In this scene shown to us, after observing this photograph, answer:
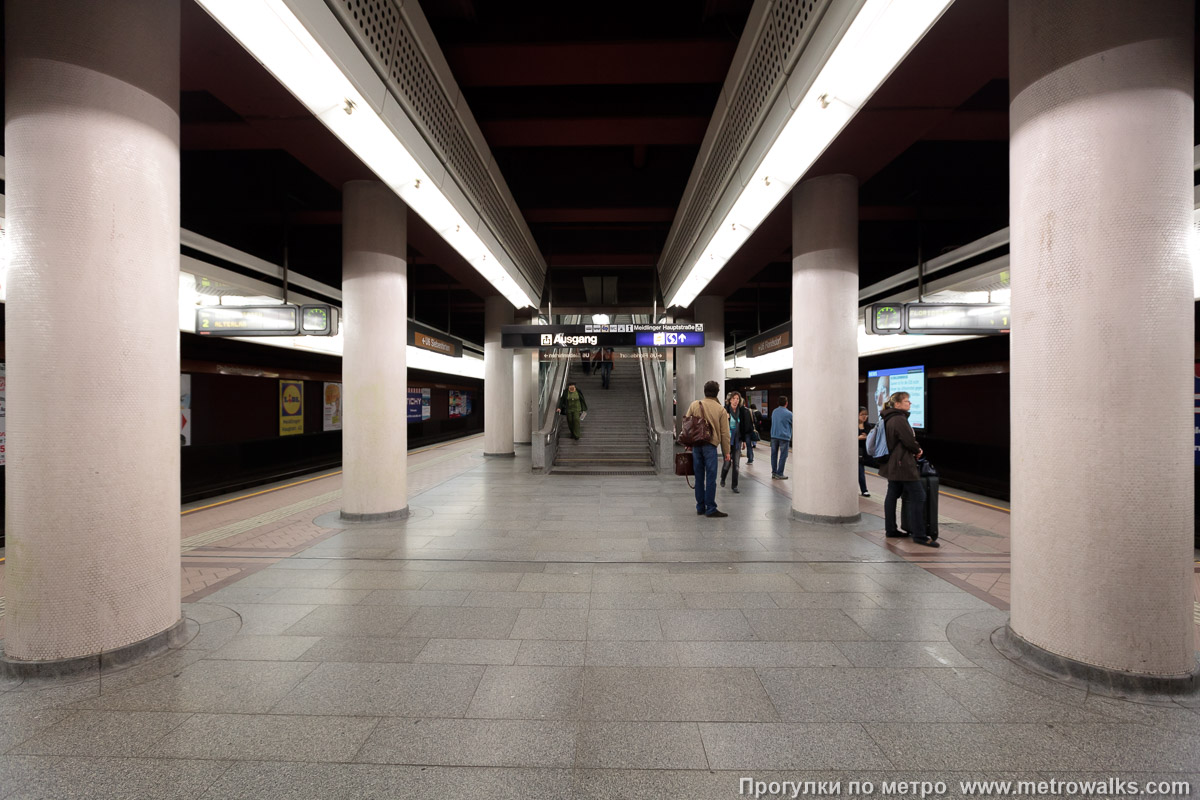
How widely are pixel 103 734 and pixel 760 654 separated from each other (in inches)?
113

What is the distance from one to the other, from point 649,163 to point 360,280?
446cm

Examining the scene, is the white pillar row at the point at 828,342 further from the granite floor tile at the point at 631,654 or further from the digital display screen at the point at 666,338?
the granite floor tile at the point at 631,654

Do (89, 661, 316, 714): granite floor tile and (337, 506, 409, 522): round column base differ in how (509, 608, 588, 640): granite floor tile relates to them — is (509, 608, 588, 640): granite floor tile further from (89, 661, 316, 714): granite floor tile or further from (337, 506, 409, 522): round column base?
(337, 506, 409, 522): round column base

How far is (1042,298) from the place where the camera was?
2.50 m

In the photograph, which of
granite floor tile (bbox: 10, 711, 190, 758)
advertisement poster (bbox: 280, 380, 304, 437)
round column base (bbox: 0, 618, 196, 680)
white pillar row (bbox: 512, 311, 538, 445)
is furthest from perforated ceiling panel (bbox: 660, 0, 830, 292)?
white pillar row (bbox: 512, 311, 538, 445)

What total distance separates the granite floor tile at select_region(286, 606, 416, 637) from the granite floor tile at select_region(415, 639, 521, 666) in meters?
0.34

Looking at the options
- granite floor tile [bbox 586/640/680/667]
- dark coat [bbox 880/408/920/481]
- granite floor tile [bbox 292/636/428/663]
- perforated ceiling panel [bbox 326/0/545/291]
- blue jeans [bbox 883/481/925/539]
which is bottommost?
granite floor tile [bbox 586/640/680/667]

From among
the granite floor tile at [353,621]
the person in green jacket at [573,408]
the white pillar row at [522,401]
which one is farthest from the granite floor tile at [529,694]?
the white pillar row at [522,401]

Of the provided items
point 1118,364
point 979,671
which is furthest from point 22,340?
point 1118,364

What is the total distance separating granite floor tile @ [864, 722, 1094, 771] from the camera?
188 centimetres

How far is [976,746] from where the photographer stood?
198cm

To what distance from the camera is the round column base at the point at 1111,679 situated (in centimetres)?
230

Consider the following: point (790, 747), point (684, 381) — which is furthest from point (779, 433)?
point (790, 747)

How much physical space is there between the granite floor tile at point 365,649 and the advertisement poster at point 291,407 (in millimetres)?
9005
